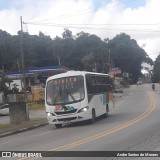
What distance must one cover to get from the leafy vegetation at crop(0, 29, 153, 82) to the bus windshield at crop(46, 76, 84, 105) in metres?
68.9

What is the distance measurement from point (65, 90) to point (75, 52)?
98.5 m

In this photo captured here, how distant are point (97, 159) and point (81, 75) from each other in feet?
45.6

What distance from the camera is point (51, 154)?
13625 mm

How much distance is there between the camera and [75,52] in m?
123

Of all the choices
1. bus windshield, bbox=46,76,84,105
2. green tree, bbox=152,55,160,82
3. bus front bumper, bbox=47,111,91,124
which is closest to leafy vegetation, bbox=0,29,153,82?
green tree, bbox=152,55,160,82

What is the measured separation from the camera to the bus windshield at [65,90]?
2494 cm

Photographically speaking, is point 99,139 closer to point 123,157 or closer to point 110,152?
point 110,152

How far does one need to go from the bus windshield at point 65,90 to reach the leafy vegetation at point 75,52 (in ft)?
226

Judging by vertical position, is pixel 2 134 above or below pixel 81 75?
below

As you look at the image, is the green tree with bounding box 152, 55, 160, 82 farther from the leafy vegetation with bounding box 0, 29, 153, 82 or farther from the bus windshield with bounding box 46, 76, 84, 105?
the bus windshield with bounding box 46, 76, 84, 105

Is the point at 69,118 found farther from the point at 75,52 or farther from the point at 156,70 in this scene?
the point at 156,70

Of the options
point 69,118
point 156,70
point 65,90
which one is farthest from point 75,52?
point 69,118

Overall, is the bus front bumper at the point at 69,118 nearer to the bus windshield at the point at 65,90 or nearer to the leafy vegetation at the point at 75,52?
the bus windshield at the point at 65,90

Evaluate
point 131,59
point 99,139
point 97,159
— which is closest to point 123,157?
point 97,159
